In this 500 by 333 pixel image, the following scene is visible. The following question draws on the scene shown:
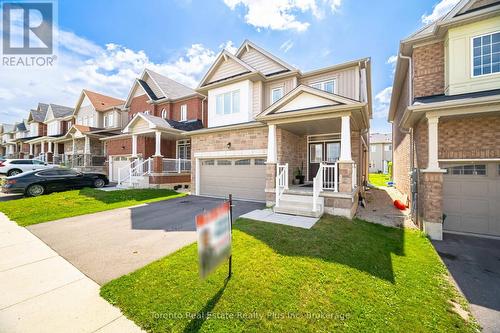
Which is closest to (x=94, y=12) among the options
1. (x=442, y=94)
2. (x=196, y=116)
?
(x=196, y=116)

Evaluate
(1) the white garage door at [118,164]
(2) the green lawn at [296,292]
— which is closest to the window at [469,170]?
(2) the green lawn at [296,292]

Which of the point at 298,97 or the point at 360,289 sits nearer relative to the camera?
the point at 360,289

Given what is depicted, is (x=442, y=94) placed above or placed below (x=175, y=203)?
above

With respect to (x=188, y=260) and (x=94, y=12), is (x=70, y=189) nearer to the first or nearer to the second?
(x=94, y=12)

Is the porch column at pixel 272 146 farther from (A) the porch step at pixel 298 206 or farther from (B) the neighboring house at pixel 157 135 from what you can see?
(B) the neighboring house at pixel 157 135

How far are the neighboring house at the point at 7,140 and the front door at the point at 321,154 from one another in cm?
5313

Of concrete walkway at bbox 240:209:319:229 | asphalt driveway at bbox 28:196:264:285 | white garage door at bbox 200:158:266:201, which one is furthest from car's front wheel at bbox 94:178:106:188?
concrete walkway at bbox 240:209:319:229

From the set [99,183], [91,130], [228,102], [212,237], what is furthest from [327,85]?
[91,130]

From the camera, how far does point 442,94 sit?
25.7 ft

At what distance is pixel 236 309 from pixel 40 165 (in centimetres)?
2592

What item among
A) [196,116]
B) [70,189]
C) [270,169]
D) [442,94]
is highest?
[196,116]

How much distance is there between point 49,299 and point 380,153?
1930 inches

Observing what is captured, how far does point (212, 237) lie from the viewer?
3.16 metres

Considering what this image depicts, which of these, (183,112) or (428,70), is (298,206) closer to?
(428,70)
